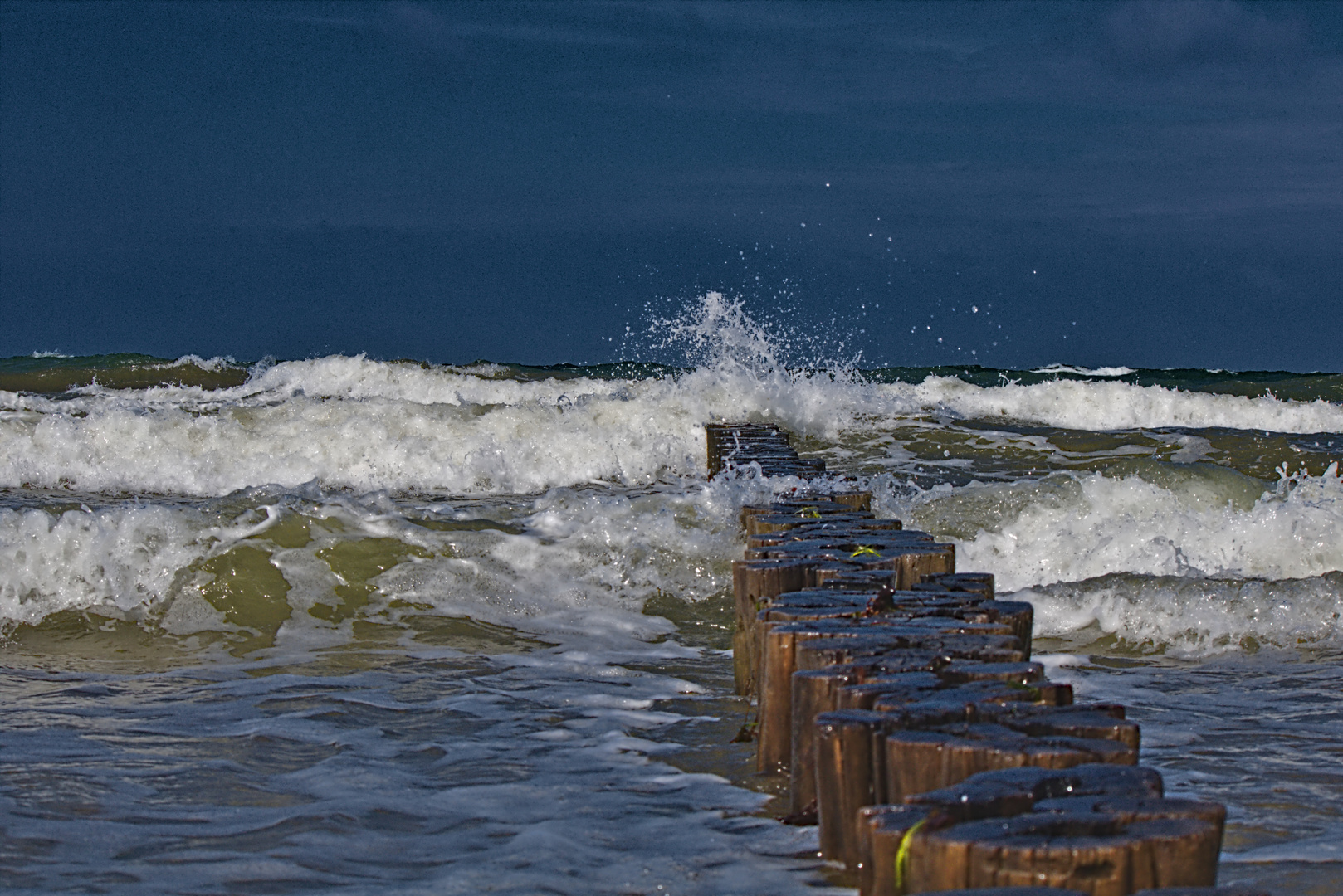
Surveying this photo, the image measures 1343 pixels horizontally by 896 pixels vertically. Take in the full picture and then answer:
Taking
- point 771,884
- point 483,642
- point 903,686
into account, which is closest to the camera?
point 903,686

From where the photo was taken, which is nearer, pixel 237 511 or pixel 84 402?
pixel 237 511

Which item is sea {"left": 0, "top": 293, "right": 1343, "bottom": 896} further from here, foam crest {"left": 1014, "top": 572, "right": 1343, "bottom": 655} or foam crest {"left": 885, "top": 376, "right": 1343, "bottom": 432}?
foam crest {"left": 885, "top": 376, "right": 1343, "bottom": 432}

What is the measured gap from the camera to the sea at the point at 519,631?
3199 millimetres

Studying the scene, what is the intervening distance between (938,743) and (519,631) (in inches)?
167

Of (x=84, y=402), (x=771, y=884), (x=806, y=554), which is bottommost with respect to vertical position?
(x=771, y=884)

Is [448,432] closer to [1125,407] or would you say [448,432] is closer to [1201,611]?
[1201,611]

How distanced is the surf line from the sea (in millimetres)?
394

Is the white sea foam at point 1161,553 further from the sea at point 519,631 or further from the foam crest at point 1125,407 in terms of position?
the foam crest at point 1125,407

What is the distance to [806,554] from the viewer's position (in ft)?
13.9

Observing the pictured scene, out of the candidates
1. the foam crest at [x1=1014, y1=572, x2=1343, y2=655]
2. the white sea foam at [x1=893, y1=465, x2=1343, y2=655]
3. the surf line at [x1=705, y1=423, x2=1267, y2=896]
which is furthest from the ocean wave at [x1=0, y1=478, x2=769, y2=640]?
the surf line at [x1=705, y1=423, x2=1267, y2=896]

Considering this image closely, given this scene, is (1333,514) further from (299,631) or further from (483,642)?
(299,631)

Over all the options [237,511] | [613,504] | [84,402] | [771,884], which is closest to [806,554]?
[771,884]

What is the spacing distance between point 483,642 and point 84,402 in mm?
10925

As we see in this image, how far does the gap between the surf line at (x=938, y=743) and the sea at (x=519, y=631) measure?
0.39m
